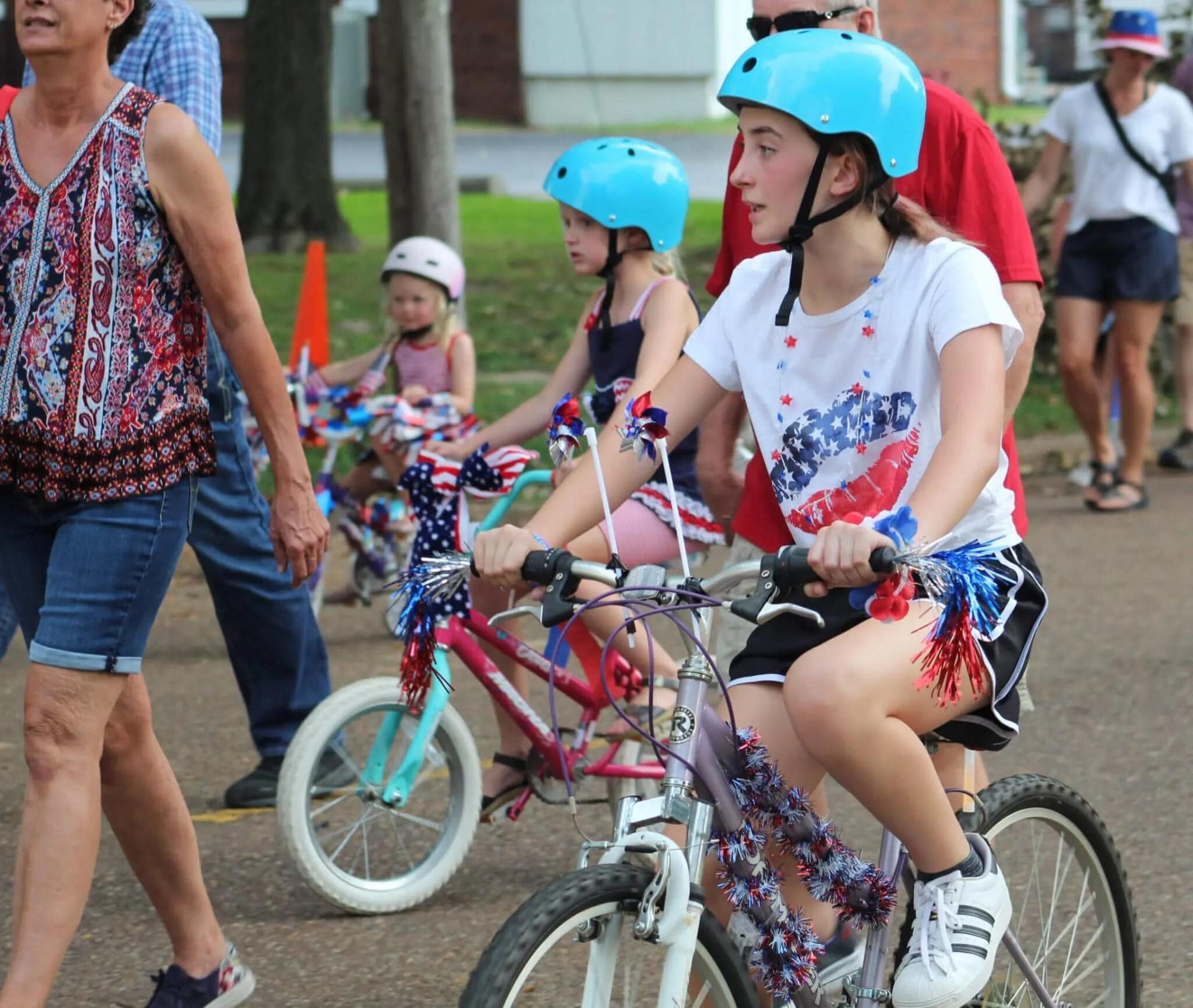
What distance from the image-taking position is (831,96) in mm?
3092

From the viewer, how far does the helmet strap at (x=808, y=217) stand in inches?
124

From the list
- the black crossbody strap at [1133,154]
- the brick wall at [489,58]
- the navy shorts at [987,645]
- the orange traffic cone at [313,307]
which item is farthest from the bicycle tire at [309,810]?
the brick wall at [489,58]

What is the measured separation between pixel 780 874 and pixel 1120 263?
693 centimetres

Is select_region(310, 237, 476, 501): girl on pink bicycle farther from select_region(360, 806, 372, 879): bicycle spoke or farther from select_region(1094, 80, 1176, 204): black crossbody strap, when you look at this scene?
select_region(1094, 80, 1176, 204): black crossbody strap

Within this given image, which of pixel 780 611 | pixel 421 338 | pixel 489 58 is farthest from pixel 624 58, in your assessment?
pixel 780 611

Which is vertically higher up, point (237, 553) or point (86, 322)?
point (86, 322)

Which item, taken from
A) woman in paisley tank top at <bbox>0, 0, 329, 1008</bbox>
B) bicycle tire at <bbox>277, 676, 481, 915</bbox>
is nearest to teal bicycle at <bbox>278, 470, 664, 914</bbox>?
bicycle tire at <bbox>277, 676, 481, 915</bbox>

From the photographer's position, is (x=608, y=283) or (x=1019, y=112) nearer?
(x=608, y=283)

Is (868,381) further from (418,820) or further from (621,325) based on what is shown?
(418,820)

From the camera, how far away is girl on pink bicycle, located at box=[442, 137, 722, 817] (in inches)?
195

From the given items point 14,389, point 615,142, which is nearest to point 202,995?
point 14,389

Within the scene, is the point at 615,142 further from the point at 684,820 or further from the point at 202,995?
the point at 684,820

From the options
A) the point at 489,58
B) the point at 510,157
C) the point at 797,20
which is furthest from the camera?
the point at 489,58

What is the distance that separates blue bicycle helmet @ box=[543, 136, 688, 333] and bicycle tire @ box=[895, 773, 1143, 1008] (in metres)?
2.05
